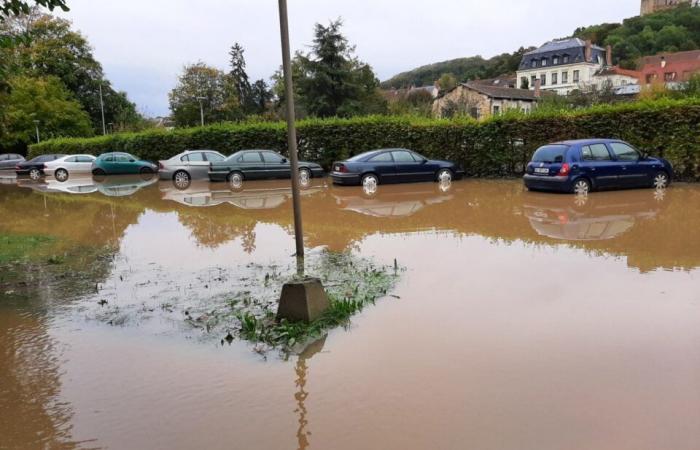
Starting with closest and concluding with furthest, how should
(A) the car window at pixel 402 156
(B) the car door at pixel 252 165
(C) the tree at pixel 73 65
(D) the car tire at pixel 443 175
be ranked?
(A) the car window at pixel 402 156 → (D) the car tire at pixel 443 175 → (B) the car door at pixel 252 165 → (C) the tree at pixel 73 65

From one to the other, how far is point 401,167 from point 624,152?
22.7 feet

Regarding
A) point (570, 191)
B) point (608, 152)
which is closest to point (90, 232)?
point (570, 191)

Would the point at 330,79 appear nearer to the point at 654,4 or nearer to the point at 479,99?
the point at 479,99

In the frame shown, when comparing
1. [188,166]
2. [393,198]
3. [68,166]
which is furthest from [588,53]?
[393,198]

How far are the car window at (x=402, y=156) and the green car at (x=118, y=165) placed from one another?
1581 cm

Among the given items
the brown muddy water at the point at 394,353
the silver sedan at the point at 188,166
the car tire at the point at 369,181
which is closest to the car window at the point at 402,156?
the car tire at the point at 369,181

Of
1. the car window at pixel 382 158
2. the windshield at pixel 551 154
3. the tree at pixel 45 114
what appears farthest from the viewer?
the tree at pixel 45 114

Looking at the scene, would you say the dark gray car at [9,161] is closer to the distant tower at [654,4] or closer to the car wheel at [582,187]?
the car wheel at [582,187]

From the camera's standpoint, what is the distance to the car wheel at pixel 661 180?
15.4 metres

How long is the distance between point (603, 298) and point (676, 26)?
114 metres

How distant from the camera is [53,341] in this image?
17.0ft

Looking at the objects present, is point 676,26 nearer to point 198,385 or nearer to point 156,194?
point 156,194

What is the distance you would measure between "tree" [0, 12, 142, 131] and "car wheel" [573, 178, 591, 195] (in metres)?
41.5

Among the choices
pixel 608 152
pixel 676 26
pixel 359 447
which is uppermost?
pixel 676 26
